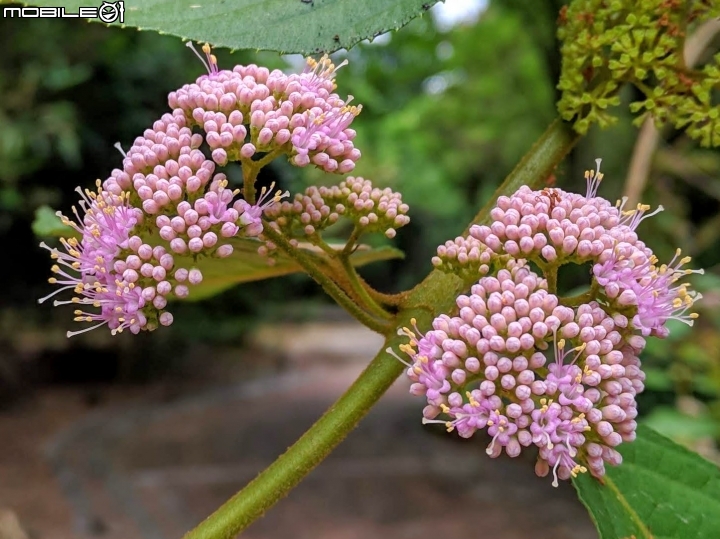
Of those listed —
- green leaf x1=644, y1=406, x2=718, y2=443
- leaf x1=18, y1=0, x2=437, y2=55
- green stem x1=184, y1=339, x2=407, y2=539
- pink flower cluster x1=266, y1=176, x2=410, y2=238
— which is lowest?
green leaf x1=644, y1=406, x2=718, y2=443

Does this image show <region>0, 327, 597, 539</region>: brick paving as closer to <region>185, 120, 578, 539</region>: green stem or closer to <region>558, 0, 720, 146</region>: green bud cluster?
<region>185, 120, 578, 539</region>: green stem

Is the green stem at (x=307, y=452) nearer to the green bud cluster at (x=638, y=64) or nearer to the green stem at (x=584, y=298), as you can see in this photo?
the green stem at (x=584, y=298)

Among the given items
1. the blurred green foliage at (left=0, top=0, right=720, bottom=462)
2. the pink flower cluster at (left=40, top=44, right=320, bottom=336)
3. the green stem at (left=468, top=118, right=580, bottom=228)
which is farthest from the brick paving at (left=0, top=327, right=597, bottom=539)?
the green stem at (left=468, top=118, right=580, bottom=228)

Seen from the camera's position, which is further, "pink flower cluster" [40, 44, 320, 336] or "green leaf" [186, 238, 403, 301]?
"green leaf" [186, 238, 403, 301]

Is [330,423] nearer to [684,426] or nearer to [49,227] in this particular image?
[49,227]

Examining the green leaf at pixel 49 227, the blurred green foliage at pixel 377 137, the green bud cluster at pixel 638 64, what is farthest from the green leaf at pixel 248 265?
the blurred green foliage at pixel 377 137

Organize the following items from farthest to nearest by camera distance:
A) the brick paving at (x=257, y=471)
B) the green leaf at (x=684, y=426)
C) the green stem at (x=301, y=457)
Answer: the brick paving at (x=257, y=471)
the green leaf at (x=684, y=426)
the green stem at (x=301, y=457)
